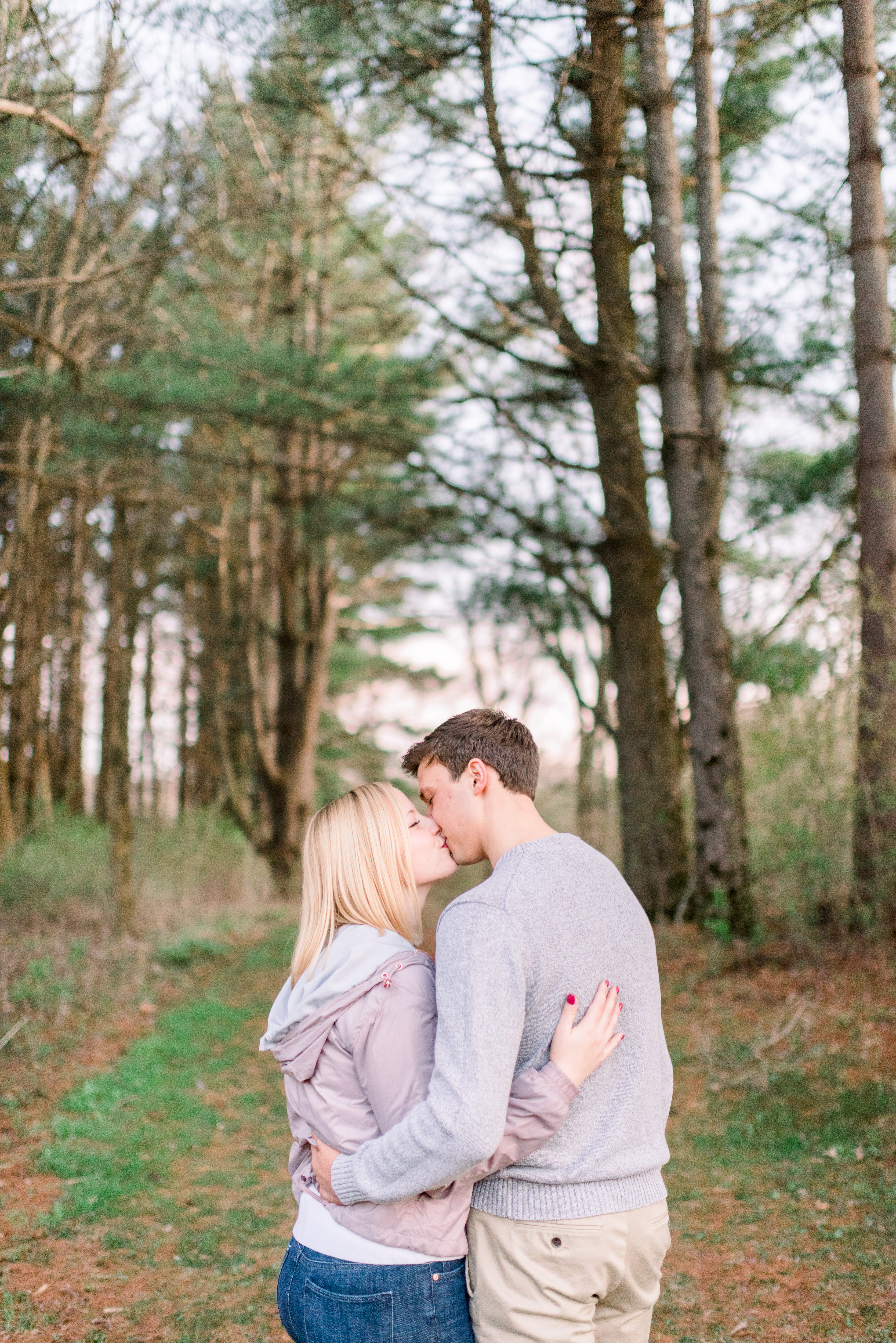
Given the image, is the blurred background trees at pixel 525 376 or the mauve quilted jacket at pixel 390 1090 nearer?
the mauve quilted jacket at pixel 390 1090

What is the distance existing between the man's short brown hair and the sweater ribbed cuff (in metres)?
0.70

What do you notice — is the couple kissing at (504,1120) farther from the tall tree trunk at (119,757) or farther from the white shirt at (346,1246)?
the tall tree trunk at (119,757)

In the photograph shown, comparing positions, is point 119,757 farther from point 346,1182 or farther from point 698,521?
point 346,1182

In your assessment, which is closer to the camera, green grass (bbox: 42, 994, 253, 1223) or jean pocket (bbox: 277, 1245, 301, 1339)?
jean pocket (bbox: 277, 1245, 301, 1339)

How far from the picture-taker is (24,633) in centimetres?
1113

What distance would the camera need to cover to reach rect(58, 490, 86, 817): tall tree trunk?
45.3 ft

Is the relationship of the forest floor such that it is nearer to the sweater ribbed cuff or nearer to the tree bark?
the tree bark

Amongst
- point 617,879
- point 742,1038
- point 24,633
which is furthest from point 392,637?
point 617,879

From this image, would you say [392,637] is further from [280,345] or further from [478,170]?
[478,170]

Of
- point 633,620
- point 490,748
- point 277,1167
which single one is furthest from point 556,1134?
point 633,620

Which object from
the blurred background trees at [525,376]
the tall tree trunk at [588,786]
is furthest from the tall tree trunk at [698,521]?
the tall tree trunk at [588,786]

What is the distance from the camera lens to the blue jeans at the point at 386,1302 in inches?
73.8

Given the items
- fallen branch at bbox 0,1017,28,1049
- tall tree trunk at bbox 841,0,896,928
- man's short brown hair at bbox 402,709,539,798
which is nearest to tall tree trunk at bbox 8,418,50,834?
fallen branch at bbox 0,1017,28,1049

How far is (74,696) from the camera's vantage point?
1585cm
